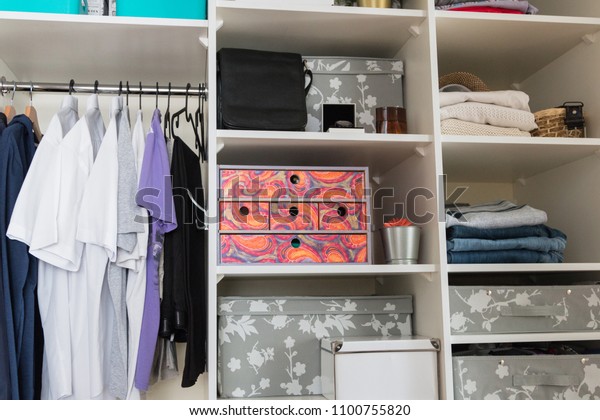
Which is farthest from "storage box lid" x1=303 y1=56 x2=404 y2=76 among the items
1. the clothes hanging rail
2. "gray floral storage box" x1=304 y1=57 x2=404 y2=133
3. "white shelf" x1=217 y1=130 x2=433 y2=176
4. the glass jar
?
the clothes hanging rail

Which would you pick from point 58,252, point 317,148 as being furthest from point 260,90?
point 58,252

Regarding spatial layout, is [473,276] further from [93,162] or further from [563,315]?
[93,162]

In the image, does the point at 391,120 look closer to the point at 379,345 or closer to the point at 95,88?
the point at 379,345

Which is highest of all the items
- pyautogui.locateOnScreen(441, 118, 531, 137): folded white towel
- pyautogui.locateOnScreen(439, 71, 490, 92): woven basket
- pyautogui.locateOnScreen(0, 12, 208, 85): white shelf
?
pyautogui.locateOnScreen(0, 12, 208, 85): white shelf

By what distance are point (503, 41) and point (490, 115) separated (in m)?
0.28

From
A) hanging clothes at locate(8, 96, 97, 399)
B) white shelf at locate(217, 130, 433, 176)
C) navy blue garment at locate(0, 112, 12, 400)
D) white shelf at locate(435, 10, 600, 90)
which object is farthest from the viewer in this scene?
white shelf at locate(435, 10, 600, 90)

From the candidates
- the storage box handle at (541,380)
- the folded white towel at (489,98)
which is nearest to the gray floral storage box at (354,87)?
the folded white towel at (489,98)

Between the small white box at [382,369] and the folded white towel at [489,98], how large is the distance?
71 centimetres

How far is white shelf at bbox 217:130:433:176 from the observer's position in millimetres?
1860

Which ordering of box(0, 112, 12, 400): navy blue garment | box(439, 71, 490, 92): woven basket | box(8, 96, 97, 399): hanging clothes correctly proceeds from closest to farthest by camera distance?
box(0, 112, 12, 400): navy blue garment
box(8, 96, 97, 399): hanging clothes
box(439, 71, 490, 92): woven basket

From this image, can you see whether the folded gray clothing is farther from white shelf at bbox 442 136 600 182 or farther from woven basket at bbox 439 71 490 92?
woven basket at bbox 439 71 490 92

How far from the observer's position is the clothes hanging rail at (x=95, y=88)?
1994mm

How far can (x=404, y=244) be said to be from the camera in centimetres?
191

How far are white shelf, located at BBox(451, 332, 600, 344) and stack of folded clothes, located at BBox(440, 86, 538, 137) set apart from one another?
584mm
